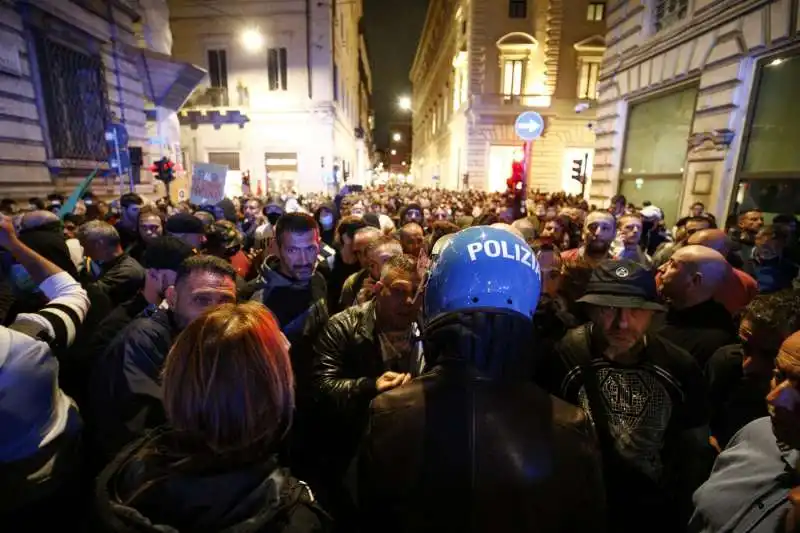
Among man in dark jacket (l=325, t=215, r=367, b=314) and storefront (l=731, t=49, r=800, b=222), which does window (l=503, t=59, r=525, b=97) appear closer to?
storefront (l=731, t=49, r=800, b=222)

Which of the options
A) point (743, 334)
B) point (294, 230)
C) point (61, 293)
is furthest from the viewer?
point (294, 230)

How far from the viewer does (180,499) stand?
1.01 meters

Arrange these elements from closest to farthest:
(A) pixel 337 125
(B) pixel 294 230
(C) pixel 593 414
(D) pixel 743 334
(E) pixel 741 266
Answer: (C) pixel 593 414
(D) pixel 743 334
(B) pixel 294 230
(E) pixel 741 266
(A) pixel 337 125

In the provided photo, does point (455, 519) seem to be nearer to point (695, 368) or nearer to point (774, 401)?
point (774, 401)

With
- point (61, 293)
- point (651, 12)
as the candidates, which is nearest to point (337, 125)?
point (651, 12)

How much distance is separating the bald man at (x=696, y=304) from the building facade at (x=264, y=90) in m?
24.9

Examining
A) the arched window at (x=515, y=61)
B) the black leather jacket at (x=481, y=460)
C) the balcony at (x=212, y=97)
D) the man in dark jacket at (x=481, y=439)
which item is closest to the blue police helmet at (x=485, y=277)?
the man in dark jacket at (x=481, y=439)

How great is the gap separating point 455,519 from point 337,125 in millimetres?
31326

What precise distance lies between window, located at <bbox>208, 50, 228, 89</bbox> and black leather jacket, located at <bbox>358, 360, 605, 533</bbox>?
1200 inches

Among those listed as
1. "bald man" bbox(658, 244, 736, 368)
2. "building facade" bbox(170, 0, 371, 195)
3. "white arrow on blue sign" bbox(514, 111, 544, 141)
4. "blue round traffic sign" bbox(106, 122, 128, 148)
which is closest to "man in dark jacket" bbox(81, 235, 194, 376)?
"bald man" bbox(658, 244, 736, 368)

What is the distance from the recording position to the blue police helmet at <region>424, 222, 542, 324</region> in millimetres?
1195

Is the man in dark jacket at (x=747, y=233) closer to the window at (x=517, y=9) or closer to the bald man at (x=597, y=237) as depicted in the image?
the bald man at (x=597, y=237)

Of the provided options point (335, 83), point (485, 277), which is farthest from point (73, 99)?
point (335, 83)

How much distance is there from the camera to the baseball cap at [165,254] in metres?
2.44
